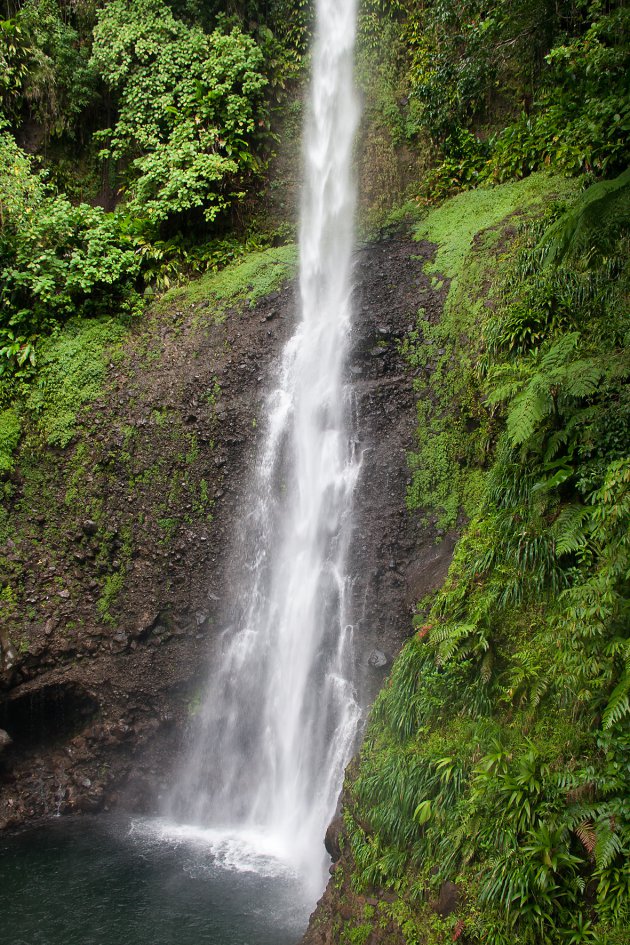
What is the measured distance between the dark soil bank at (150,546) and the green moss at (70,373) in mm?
356

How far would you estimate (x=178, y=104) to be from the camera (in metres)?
15.0

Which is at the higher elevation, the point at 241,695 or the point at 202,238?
the point at 202,238

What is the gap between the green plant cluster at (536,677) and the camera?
448 cm

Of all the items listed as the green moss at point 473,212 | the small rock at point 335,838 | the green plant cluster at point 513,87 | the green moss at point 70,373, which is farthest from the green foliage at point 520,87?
the small rock at point 335,838

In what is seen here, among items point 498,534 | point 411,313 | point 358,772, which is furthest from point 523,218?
point 358,772

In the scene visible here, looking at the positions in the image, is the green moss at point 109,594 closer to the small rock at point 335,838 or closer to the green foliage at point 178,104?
the small rock at point 335,838

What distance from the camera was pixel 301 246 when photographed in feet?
47.0

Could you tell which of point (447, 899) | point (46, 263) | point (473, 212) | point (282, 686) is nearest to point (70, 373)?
point (46, 263)

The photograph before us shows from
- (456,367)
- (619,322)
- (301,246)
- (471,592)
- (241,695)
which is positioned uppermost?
(301,246)

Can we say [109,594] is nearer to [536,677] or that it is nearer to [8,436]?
[8,436]

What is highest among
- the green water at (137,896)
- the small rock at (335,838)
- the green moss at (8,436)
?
the green moss at (8,436)

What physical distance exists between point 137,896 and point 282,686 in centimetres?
324

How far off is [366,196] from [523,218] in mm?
4819

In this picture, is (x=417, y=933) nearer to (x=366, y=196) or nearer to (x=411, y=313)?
(x=411, y=313)
